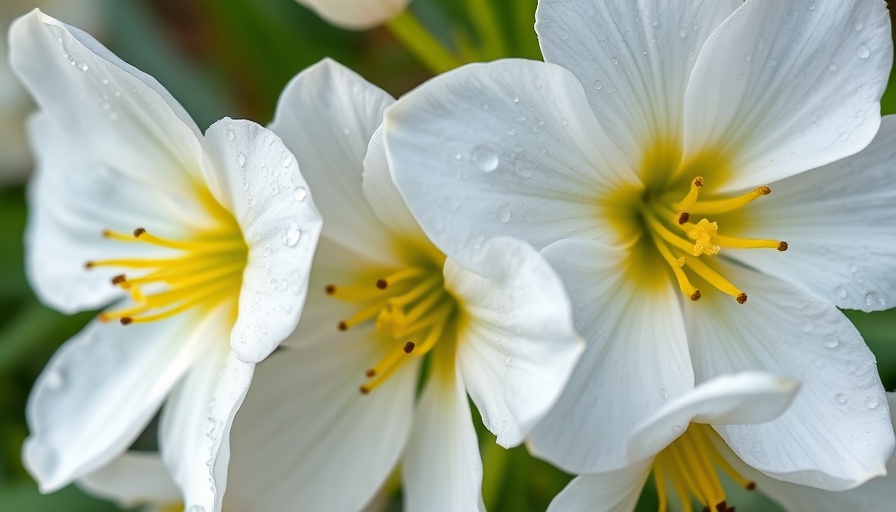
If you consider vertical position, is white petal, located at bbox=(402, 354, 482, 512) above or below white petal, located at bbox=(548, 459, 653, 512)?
below

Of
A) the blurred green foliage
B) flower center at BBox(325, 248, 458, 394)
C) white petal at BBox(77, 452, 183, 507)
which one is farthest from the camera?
the blurred green foliage

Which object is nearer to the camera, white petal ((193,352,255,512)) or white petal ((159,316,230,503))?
white petal ((193,352,255,512))

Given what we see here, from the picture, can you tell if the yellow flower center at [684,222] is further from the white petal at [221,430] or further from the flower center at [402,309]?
the white petal at [221,430]

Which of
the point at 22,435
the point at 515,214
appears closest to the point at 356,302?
the point at 515,214

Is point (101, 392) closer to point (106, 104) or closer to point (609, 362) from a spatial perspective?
point (106, 104)

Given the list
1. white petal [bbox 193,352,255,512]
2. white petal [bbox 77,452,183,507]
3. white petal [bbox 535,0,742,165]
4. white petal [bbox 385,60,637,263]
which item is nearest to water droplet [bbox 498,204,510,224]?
white petal [bbox 385,60,637,263]

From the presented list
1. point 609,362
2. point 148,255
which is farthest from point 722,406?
point 148,255

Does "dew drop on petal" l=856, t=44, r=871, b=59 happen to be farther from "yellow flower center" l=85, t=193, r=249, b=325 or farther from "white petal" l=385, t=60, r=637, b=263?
"yellow flower center" l=85, t=193, r=249, b=325

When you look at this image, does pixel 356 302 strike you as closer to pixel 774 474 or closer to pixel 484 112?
pixel 484 112
